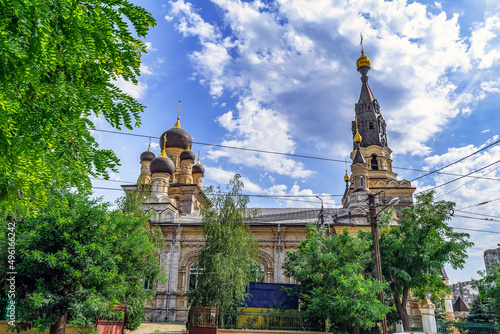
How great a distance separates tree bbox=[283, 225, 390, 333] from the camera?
12406mm

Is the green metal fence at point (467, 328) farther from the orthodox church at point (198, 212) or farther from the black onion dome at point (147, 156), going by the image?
the black onion dome at point (147, 156)

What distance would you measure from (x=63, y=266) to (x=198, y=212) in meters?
22.3

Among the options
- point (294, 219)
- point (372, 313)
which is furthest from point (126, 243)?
point (294, 219)

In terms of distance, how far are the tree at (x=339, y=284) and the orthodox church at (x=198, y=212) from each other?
11.9 feet

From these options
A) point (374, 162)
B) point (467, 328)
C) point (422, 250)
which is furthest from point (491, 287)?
point (374, 162)

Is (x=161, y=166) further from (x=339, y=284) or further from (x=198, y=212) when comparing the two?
(x=339, y=284)

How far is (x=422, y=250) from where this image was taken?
49.4 ft

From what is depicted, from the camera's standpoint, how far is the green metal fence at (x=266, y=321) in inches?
585

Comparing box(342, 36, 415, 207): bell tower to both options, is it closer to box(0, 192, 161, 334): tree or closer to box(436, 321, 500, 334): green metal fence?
box(436, 321, 500, 334): green metal fence

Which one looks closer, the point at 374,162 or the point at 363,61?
the point at 374,162

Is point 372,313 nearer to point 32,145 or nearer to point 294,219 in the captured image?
point 32,145

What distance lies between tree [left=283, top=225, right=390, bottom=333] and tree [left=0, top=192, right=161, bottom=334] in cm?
747

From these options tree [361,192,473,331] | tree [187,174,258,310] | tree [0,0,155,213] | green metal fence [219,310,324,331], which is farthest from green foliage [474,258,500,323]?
tree [0,0,155,213]

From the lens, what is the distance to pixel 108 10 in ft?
15.3
